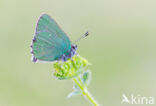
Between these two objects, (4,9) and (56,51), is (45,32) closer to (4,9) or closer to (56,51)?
(56,51)

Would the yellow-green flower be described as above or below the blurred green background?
below

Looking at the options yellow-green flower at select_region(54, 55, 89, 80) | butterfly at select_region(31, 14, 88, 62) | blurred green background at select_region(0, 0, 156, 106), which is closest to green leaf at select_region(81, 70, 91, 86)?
yellow-green flower at select_region(54, 55, 89, 80)

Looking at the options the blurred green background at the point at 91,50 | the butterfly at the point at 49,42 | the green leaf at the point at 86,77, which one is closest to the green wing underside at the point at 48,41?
the butterfly at the point at 49,42

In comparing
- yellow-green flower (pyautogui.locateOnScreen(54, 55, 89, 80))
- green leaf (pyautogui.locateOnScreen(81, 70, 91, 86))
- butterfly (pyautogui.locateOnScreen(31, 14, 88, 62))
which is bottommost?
green leaf (pyautogui.locateOnScreen(81, 70, 91, 86))

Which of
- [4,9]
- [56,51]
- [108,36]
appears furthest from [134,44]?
[56,51]

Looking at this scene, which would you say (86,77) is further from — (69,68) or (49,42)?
(49,42)

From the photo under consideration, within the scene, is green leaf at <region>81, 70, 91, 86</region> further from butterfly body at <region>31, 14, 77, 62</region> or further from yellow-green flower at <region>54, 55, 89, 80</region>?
butterfly body at <region>31, 14, 77, 62</region>

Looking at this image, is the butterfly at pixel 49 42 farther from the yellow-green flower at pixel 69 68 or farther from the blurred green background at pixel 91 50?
the blurred green background at pixel 91 50
